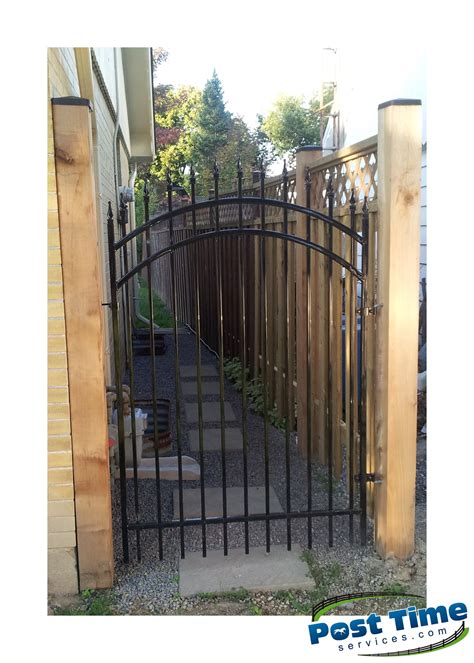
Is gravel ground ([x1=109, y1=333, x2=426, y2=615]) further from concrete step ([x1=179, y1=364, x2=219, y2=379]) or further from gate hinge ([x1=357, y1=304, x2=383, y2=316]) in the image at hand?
concrete step ([x1=179, y1=364, x2=219, y2=379])

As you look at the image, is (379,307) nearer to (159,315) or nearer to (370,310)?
(370,310)

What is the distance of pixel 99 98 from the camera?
19.4ft

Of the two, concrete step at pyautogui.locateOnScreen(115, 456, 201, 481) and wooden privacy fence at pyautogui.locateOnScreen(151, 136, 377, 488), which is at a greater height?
wooden privacy fence at pyautogui.locateOnScreen(151, 136, 377, 488)

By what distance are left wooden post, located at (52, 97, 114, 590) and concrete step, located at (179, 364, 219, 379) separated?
4.74 m

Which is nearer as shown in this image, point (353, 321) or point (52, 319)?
point (52, 319)

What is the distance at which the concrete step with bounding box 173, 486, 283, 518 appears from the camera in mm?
3832

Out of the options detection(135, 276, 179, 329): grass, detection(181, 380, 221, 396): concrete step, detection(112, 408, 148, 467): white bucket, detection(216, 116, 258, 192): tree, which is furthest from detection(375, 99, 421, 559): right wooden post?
detection(216, 116, 258, 192): tree

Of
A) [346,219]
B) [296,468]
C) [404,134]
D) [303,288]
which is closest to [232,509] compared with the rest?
[296,468]

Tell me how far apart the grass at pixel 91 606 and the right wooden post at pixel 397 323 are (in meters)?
1.40

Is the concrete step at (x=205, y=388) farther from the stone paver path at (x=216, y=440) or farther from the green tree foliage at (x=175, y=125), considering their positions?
the green tree foliage at (x=175, y=125)

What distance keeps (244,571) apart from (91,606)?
0.75m

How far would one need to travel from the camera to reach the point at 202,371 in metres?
7.91

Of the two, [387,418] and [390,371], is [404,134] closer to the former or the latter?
[390,371]

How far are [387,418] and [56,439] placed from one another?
1.61m
